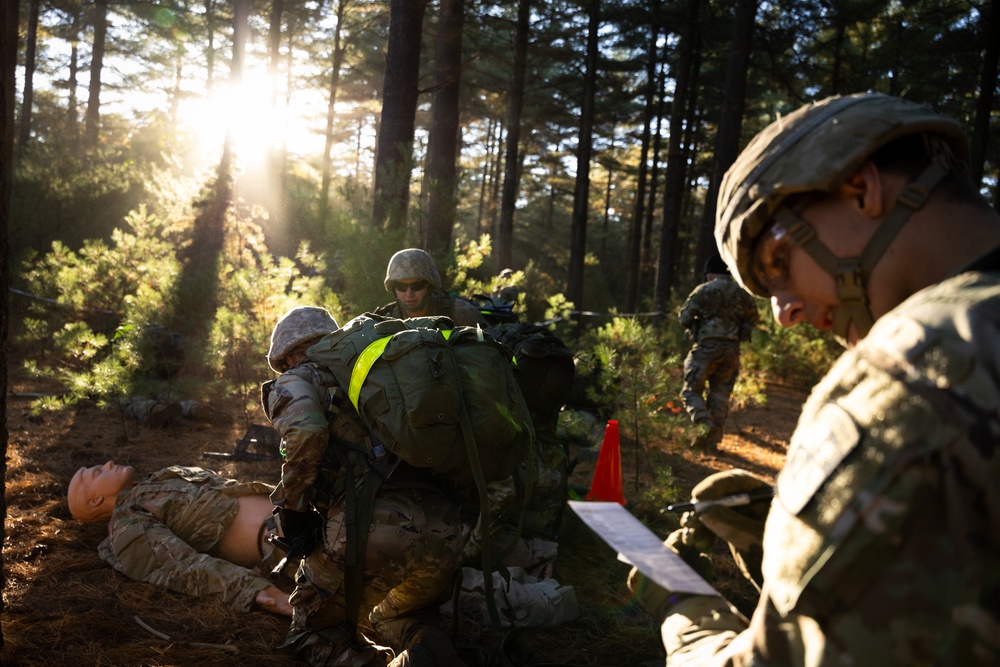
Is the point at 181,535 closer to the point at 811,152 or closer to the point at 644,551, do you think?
the point at 644,551

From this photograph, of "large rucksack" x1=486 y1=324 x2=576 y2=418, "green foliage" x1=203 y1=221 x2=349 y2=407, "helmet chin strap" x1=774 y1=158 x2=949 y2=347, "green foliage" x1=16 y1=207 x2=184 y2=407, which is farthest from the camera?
"green foliage" x1=16 y1=207 x2=184 y2=407

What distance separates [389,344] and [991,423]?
2752mm

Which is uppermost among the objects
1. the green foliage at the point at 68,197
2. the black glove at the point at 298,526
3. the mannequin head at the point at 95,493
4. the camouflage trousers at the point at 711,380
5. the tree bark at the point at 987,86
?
the tree bark at the point at 987,86

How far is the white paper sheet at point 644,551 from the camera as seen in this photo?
1.46 meters

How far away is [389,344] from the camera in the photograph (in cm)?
345

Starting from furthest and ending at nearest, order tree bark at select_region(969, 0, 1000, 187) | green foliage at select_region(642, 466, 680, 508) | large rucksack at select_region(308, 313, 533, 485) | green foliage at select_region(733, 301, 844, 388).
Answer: tree bark at select_region(969, 0, 1000, 187) < green foliage at select_region(733, 301, 844, 388) < green foliage at select_region(642, 466, 680, 508) < large rucksack at select_region(308, 313, 533, 485)

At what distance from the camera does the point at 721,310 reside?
8844 millimetres

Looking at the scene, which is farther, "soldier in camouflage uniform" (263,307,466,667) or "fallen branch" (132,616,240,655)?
"fallen branch" (132,616,240,655)

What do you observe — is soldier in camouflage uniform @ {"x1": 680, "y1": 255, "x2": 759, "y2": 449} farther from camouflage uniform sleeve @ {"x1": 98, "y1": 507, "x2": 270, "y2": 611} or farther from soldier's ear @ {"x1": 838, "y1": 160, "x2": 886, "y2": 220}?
soldier's ear @ {"x1": 838, "y1": 160, "x2": 886, "y2": 220}

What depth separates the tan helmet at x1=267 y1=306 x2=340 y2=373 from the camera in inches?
156

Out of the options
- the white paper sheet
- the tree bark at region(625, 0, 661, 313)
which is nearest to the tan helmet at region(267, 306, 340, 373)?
the white paper sheet

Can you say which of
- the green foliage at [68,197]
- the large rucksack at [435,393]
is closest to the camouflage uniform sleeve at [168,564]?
the large rucksack at [435,393]

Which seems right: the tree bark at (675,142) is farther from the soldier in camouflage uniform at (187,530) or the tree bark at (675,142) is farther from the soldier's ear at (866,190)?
the soldier's ear at (866,190)

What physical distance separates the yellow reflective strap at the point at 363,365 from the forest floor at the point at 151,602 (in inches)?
55.1
